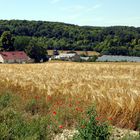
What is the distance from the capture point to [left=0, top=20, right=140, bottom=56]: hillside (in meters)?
130

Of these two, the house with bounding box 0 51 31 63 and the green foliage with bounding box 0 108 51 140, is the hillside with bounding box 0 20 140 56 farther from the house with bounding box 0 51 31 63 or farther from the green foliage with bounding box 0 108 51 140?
the green foliage with bounding box 0 108 51 140

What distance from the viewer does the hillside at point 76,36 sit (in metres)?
130

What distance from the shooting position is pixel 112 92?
10.6 meters

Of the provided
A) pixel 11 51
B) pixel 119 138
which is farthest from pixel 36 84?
pixel 11 51

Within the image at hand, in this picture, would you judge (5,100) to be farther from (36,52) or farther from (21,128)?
(36,52)

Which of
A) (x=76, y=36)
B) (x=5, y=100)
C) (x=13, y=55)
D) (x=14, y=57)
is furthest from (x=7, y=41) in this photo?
(x=5, y=100)

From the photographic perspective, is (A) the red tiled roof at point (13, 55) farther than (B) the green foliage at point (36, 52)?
No

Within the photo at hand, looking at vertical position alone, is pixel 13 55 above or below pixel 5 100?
below

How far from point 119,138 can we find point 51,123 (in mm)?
1769

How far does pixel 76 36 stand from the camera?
157750mm

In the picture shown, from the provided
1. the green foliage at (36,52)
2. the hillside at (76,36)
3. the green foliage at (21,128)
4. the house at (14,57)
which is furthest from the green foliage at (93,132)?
the hillside at (76,36)

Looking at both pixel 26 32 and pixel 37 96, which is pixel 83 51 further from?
pixel 37 96

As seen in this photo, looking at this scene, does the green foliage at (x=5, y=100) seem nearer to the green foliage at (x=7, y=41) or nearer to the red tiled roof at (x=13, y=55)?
the red tiled roof at (x=13, y=55)

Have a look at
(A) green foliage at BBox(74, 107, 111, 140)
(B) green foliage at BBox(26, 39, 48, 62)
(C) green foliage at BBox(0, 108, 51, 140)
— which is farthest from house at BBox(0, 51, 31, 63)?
(A) green foliage at BBox(74, 107, 111, 140)
